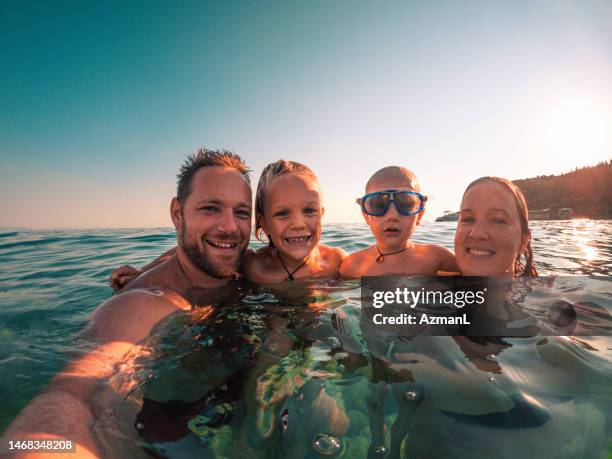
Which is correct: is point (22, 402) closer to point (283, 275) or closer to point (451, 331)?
point (283, 275)

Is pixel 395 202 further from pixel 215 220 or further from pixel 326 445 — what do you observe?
pixel 326 445

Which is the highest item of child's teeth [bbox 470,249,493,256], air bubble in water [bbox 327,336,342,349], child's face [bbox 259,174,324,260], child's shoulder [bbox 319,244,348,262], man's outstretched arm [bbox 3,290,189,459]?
child's face [bbox 259,174,324,260]

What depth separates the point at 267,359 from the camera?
2.30 meters

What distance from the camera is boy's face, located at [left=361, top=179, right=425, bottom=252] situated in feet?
13.7

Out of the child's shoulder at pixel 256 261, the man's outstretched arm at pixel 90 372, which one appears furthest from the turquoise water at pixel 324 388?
the child's shoulder at pixel 256 261

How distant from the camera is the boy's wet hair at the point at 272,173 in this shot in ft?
12.8

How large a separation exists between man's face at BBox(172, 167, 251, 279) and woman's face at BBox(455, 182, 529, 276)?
247 centimetres

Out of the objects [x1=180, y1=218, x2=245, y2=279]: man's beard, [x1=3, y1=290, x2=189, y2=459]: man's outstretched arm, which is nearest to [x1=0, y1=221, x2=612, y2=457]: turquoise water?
[x1=3, y1=290, x2=189, y2=459]: man's outstretched arm

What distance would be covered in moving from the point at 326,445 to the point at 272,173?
10.0 ft

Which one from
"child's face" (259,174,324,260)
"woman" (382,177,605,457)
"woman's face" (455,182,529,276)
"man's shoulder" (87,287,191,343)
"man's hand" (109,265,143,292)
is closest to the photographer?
"woman" (382,177,605,457)

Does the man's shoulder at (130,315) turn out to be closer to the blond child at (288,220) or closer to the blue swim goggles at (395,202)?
the blond child at (288,220)

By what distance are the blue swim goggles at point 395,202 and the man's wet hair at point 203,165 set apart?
5.66 ft

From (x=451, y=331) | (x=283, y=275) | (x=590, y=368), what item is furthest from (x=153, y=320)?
(x=590, y=368)

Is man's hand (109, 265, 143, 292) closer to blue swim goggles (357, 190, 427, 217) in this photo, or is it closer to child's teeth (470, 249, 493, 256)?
blue swim goggles (357, 190, 427, 217)
